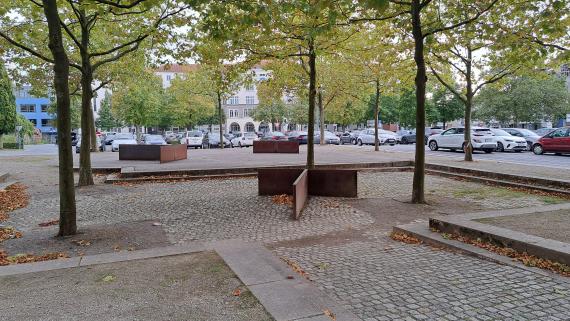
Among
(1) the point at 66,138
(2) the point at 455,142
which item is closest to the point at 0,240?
(1) the point at 66,138

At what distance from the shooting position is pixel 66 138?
7133mm

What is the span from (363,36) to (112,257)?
13.2 meters

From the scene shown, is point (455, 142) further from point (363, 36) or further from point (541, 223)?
point (541, 223)

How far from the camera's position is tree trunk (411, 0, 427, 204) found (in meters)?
9.52

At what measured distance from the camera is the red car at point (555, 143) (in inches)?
917

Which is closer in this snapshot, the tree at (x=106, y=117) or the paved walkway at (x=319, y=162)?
the paved walkway at (x=319, y=162)

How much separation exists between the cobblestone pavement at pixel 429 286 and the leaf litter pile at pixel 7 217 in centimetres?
342

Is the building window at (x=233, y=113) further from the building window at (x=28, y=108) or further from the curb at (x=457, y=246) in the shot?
the curb at (x=457, y=246)

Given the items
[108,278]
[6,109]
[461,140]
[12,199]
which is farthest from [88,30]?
[6,109]

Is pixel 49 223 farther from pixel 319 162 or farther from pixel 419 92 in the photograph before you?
pixel 319 162

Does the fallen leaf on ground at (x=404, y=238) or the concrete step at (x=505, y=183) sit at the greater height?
the concrete step at (x=505, y=183)

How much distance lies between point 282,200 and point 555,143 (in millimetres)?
19951

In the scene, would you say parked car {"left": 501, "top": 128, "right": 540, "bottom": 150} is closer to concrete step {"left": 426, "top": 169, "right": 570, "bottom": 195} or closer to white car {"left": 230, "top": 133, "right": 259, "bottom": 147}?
concrete step {"left": 426, "top": 169, "right": 570, "bottom": 195}

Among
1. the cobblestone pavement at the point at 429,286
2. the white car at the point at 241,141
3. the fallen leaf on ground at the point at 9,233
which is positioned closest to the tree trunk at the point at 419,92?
the cobblestone pavement at the point at 429,286
